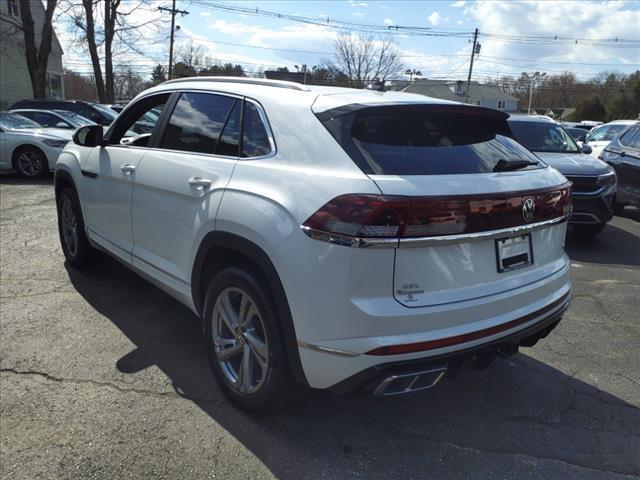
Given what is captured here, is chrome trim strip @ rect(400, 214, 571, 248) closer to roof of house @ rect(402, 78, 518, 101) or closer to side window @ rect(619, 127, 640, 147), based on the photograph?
side window @ rect(619, 127, 640, 147)

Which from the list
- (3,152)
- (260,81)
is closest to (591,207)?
(260,81)

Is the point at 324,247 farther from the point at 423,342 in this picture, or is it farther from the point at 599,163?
the point at 599,163

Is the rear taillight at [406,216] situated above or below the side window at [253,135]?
below

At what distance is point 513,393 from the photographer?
10.5 feet

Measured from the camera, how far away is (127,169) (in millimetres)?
3771

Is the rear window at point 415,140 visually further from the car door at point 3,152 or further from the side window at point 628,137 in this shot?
the car door at point 3,152

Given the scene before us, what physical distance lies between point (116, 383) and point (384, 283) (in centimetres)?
196

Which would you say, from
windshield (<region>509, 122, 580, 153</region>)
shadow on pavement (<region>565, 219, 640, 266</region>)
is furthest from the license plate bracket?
windshield (<region>509, 122, 580, 153</region>)

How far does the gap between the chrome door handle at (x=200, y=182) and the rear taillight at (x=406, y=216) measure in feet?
2.93

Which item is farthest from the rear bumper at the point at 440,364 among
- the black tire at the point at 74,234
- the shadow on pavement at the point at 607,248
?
the shadow on pavement at the point at 607,248

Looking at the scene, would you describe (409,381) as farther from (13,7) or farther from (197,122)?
(13,7)

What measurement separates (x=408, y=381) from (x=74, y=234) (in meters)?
3.99

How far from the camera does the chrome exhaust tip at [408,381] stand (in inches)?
88.1

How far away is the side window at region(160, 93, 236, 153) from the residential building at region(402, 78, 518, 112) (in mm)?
65482
